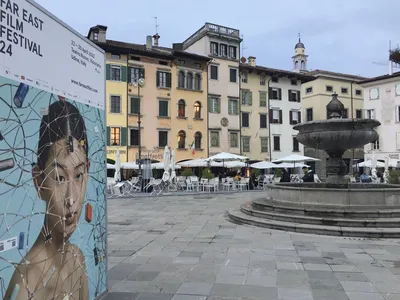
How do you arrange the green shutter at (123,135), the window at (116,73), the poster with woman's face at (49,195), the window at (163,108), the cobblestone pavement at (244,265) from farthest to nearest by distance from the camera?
the window at (163,108), the green shutter at (123,135), the window at (116,73), the cobblestone pavement at (244,265), the poster with woman's face at (49,195)

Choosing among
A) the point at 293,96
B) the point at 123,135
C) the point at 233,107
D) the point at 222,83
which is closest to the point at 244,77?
the point at 222,83

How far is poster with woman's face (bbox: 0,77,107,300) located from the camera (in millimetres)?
2635

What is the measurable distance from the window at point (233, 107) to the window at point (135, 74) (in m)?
10.2

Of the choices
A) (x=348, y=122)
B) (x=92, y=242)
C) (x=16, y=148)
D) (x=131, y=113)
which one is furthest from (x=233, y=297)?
(x=131, y=113)

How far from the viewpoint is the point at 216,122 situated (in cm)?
3869

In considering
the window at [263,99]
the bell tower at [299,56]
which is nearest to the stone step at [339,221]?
the window at [263,99]

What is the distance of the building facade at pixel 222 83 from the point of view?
3841cm

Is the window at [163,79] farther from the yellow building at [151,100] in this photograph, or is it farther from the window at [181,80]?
the window at [181,80]

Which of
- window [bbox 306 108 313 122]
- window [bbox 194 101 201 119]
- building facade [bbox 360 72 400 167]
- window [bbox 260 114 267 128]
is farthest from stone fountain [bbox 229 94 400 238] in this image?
window [bbox 306 108 313 122]

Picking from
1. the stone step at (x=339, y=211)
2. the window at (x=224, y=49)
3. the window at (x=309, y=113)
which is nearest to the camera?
the stone step at (x=339, y=211)

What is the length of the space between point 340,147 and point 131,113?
24.8m

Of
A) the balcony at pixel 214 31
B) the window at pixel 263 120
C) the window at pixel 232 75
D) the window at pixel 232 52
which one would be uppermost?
the balcony at pixel 214 31

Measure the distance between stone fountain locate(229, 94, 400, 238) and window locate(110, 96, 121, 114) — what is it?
23.9 metres

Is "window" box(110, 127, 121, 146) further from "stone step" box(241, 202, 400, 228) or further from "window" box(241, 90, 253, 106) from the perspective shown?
"stone step" box(241, 202, 400, 228)
